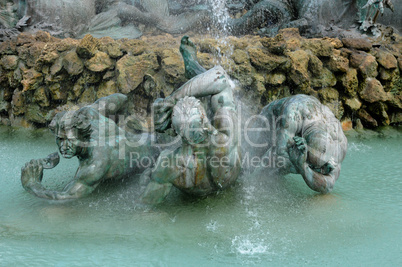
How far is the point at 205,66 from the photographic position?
581cm

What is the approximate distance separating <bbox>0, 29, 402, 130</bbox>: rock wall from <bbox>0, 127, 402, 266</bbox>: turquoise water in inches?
91.8

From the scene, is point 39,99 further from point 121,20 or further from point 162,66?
point 121,20

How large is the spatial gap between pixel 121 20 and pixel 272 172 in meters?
7.11

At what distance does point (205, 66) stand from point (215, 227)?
330 centimetres

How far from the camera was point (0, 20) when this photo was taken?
27.7 feet

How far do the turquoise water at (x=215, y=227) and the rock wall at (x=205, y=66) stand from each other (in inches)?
91.8

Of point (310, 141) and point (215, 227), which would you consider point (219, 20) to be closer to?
point (310, 141)

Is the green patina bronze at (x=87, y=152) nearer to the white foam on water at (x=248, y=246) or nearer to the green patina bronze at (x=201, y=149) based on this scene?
the green patina bronze at (x=201, y=149)

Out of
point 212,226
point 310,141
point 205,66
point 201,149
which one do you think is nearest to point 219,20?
point 205,66

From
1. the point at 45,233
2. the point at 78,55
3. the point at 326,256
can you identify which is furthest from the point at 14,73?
the point at 326,256

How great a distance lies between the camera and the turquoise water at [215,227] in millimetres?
2645

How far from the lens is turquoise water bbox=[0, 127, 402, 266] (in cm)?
264

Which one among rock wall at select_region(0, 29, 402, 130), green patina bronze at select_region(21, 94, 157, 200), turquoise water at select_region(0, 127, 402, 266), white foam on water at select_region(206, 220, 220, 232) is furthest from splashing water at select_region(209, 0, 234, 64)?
white foam on water at select_region(206, 220, 220, 232)

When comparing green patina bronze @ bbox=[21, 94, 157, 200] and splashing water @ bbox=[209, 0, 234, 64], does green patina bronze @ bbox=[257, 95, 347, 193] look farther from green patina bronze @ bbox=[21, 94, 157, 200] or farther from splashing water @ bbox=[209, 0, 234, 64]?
splashing water @ bbox=[209, 0, 234, 64]
